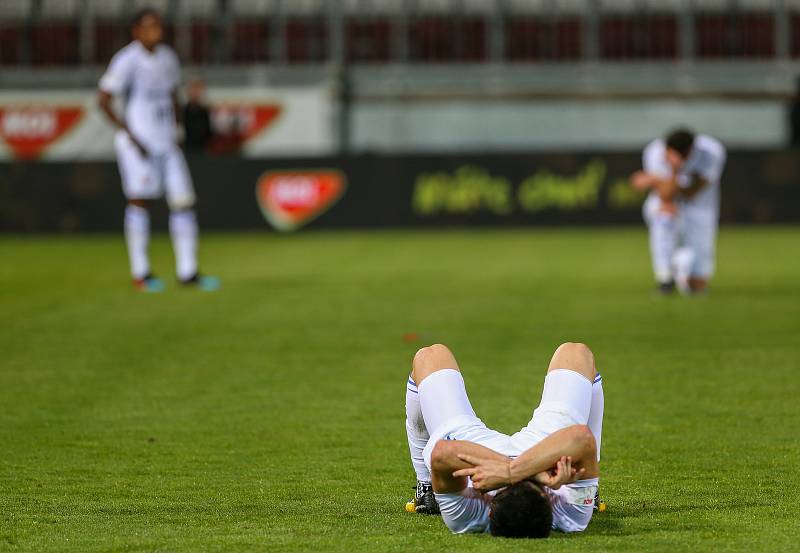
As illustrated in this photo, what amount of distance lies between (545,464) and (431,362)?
91cm

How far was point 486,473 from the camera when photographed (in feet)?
18.1

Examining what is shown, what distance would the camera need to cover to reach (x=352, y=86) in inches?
1112

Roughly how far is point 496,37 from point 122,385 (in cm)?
1957

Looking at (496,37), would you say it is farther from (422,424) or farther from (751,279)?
(422,424)

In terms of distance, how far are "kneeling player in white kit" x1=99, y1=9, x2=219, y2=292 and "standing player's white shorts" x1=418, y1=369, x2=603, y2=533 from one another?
10.0m

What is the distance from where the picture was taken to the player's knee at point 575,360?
243 inches

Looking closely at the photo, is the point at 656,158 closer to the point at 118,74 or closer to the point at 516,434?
the point at 118,74

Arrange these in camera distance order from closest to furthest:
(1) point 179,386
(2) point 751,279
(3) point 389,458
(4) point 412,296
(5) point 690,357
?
1. (3) point 389,458
2. (1) point 179,386
3. (5) point 690,357
4. (4) point 412,296
5. (2) point 751,279

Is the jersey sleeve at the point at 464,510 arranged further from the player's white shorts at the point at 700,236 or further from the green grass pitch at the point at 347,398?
the player's white shorts at the point at 700,236

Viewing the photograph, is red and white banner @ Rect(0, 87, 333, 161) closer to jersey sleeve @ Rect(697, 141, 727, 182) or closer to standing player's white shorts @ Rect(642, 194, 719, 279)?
standing player's white shorts @ Rect(642, 194, 719, 279)

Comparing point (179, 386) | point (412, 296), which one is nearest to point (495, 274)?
point (412, 296)

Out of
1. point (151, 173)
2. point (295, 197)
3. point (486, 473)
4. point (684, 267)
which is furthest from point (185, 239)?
point (486, 473)

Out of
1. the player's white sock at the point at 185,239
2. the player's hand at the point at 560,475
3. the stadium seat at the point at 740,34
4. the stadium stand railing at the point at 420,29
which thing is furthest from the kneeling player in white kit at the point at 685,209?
the stadium seat at the point at 740,34

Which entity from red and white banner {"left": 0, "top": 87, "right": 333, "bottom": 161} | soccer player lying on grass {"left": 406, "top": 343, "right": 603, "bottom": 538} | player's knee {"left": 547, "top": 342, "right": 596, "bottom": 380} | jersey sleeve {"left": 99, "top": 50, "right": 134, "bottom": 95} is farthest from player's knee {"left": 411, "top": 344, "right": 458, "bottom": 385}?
red and white banner {"left": 0, "top": 87, "right": 333, "bottom": 161}
